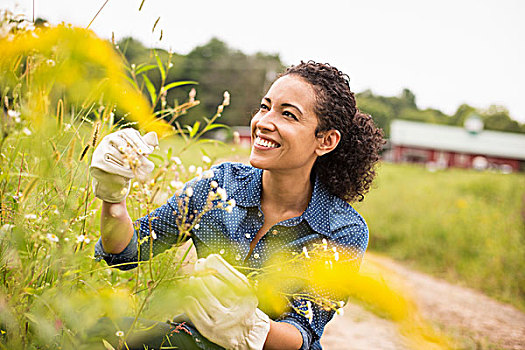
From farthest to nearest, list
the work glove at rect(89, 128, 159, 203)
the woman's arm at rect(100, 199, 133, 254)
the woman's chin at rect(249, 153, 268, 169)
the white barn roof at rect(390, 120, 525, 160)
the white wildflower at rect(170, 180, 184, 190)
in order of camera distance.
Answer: the white barn roof at rect(390, 120, 525, 160), the woman's chin at rect(249, 153, 268, 169), the woman's arm at rect(100, 199, 133, 254), the work glove at rect(89, 128, 159, 203), the white wildflower at rect(170, 180, 184, 190)

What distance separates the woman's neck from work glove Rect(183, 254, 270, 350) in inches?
27.0

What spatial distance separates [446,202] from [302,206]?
8256mm

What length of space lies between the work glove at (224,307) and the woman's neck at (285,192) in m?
0.69

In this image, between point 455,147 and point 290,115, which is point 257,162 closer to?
point 290,115

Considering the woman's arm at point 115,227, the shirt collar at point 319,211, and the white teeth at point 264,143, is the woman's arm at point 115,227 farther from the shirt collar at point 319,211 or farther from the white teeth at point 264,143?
the shirt collar at point 319,211

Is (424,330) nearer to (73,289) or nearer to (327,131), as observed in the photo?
(73,289)

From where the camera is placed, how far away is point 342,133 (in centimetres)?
203

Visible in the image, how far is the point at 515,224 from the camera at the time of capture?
7.36 m

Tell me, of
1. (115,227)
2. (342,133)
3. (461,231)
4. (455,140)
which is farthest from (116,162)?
(455,140)

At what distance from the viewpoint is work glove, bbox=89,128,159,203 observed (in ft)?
3.91

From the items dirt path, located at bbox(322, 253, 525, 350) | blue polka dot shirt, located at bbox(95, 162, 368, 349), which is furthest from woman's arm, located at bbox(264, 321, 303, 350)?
dirt path, located at bbox(322, 253, 525, 350)

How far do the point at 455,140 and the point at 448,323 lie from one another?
31.4 meters

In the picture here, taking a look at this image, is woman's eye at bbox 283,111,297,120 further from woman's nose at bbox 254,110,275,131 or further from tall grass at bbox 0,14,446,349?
tall grass at bbox 0,14,446,349

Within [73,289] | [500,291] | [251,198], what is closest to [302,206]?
[251,198]
